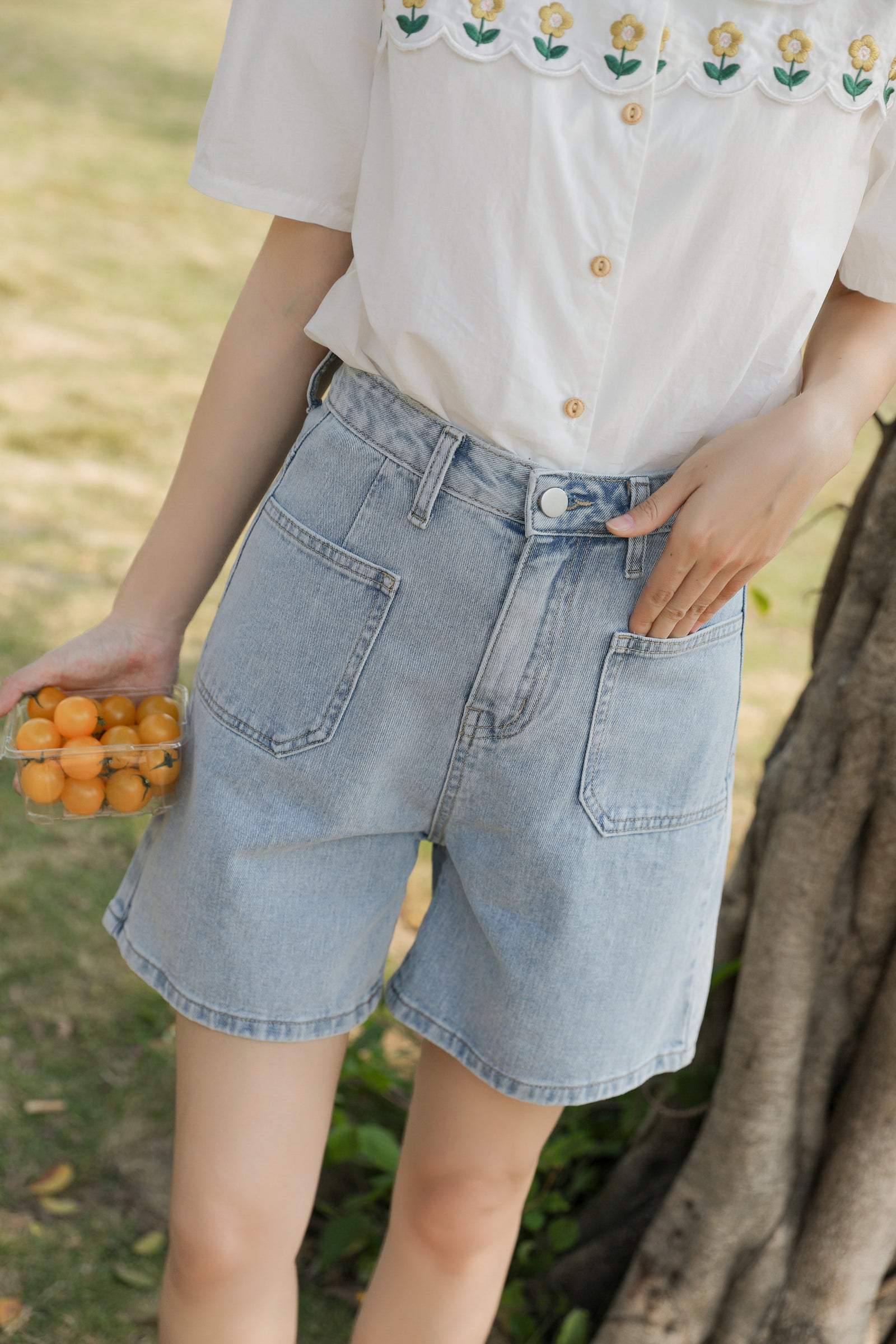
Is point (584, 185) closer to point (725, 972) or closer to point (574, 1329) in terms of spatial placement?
point (725, 972)

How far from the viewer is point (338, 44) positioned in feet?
3.73

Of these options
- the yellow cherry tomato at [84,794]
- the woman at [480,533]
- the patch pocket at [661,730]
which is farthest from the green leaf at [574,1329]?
the yellow cherry tomato at [84,794]

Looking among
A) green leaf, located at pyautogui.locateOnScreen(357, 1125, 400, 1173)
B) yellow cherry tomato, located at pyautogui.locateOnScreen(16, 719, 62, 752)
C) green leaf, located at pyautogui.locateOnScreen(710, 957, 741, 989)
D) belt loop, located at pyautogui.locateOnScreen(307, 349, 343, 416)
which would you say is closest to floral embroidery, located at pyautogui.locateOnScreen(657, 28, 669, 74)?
belt loop, located at pyautogui.locateOnScreen(307, 349, 343, 416)

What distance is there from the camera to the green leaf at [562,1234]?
2.00 meters

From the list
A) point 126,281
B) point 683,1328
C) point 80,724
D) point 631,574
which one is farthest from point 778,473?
point 126,281

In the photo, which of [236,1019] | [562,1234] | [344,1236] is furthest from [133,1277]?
[236,1019]

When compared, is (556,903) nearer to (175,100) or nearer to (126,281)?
(126,281)

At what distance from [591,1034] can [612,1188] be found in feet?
3.11

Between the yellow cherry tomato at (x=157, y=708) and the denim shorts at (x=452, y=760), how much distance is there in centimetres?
3

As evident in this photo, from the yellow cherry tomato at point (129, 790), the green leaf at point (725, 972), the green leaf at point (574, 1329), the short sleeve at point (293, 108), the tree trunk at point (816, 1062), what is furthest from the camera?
the green leaf at point (725, 972)

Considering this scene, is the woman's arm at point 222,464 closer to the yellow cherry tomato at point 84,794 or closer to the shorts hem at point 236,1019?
the yellow cherry tomato at point 84,794

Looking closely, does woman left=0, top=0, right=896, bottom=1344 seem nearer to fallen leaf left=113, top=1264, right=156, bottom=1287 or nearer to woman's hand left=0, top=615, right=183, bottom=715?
woman's hand left=0, top=615, right=183, bottom=715

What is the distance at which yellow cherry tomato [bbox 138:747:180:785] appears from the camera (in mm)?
1243

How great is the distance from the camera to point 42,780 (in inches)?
49.7
